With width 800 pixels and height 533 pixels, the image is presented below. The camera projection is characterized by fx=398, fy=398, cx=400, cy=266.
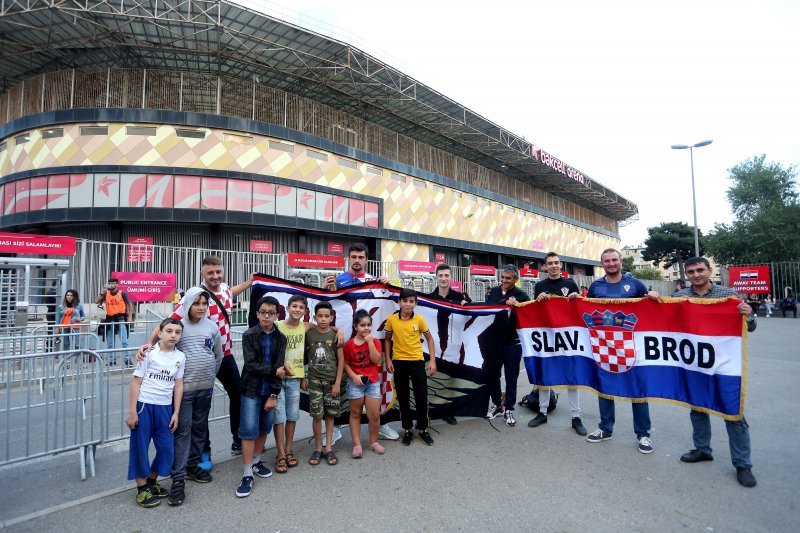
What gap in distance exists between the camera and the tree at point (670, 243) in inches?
2269

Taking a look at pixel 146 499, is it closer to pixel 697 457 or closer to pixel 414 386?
pixel 414 386

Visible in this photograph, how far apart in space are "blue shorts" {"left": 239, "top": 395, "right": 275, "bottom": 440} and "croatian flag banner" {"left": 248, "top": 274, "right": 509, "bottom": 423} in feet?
2.73

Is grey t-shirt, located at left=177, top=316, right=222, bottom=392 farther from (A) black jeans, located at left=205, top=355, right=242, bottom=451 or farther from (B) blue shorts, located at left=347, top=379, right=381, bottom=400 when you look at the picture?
(B) blue shorts, located at left=347, top=379, right=381, bottom=400

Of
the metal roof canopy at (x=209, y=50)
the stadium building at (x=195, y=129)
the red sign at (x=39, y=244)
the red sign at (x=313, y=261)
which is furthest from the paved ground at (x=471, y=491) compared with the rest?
the metal roof canopy at (x=209, y=50)

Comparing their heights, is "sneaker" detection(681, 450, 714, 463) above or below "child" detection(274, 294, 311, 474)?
below

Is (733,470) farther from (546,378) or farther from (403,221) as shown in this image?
(403,221)

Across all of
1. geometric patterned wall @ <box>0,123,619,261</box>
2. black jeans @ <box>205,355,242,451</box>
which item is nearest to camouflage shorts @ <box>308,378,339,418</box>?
black jeans @ <box>205,355,242,451</box>

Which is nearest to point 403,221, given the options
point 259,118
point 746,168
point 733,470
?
point 259,118

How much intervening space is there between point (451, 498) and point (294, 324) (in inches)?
88.6

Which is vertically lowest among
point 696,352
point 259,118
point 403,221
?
point 696,352

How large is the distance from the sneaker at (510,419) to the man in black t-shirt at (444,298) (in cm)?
66

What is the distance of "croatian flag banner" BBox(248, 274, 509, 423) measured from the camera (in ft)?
16.0

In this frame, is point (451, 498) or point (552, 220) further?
point (552, 220)

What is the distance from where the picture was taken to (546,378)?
17.1ft
